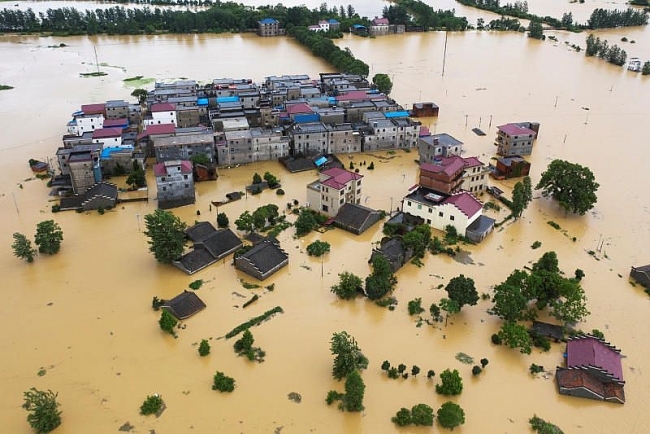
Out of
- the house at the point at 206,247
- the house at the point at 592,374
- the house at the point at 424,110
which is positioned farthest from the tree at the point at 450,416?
the house at the point at 424,110

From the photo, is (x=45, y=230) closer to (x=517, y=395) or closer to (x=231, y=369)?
(x=231, y=369)

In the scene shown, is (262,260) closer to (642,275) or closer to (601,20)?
(642,275)

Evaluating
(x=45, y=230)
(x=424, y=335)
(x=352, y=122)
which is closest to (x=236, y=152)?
(x=352, y=122)

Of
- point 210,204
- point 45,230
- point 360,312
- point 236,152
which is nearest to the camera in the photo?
point 360,312

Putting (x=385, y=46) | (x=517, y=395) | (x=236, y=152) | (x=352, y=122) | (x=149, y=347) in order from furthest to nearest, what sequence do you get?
(x=385, y=46) → (x=352, y=122) → (x=236, y=152) → (x=149, y=347) → (x=517, y=395)

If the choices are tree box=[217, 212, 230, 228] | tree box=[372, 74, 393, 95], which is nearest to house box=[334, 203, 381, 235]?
tree box=[217, 212, 230, 228]
